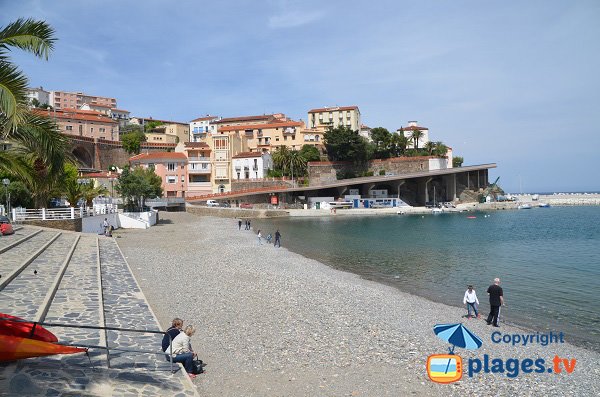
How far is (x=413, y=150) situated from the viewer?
334 ft

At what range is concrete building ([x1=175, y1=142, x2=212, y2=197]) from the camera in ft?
268

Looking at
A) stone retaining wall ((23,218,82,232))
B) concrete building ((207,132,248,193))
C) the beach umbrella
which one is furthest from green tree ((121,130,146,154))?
the beach umbrella

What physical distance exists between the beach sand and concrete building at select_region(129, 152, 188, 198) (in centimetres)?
5909

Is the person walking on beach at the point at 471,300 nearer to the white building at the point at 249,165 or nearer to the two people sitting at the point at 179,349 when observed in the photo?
the two people sitting at the point at 179,349

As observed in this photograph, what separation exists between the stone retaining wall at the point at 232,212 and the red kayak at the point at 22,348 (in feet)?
203

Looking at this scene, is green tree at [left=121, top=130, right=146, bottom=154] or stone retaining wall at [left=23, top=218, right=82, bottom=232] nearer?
stone retaining wall at [left=23, top=218, right=82, bottom=232]

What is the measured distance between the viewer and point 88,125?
92188mm

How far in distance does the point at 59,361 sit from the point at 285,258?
69.1 ft

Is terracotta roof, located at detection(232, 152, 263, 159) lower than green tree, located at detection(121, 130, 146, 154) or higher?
lower

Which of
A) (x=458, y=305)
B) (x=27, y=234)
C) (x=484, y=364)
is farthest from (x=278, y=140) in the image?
A: (x=484, y=364)

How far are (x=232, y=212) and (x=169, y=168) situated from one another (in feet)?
57.7

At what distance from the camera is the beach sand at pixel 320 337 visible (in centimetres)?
928

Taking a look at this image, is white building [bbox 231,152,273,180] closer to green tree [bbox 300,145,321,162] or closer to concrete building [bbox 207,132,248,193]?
concrete building [bbox 207,132,248,193]

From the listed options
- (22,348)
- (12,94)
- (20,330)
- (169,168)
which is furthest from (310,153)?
(12,94)
